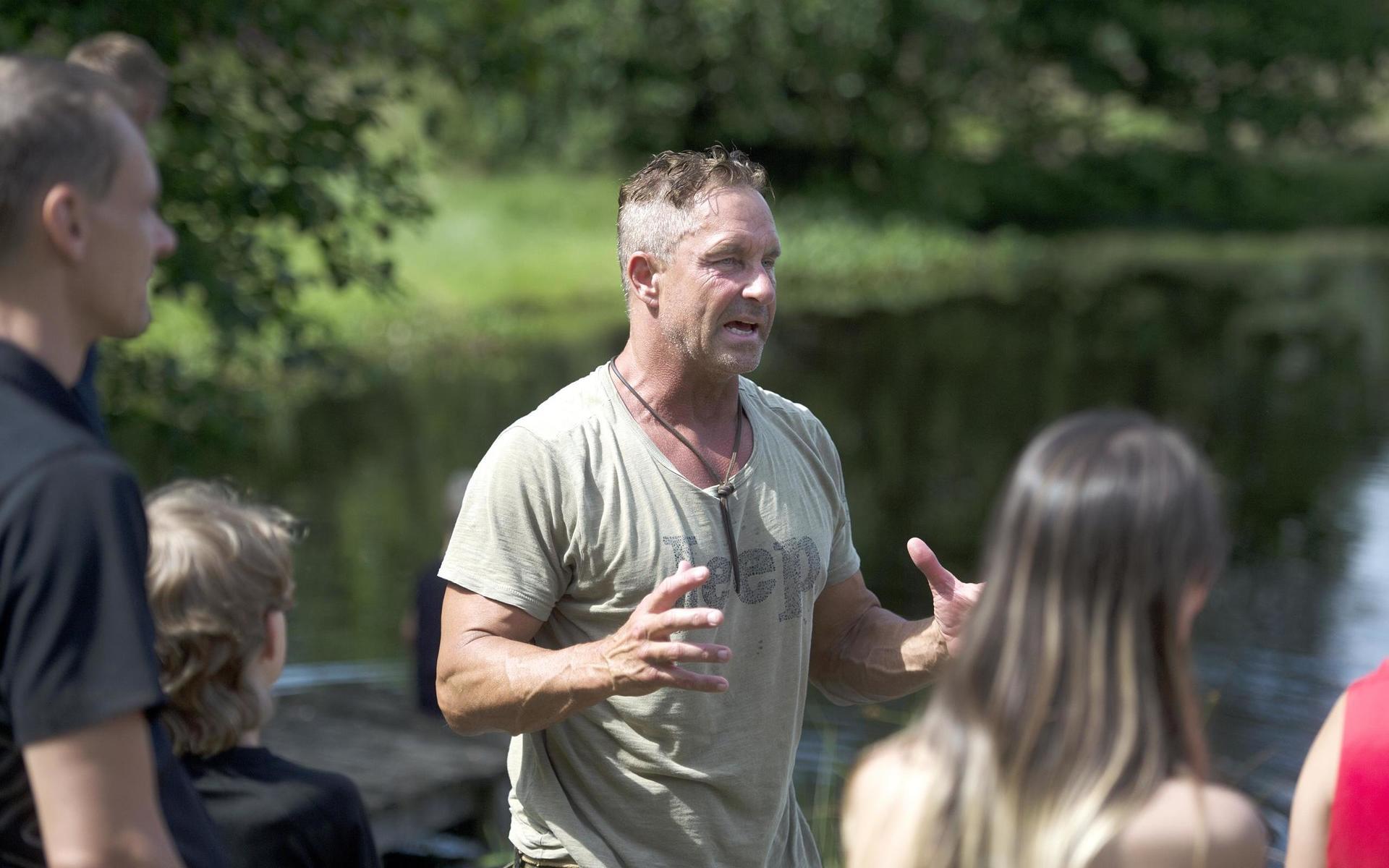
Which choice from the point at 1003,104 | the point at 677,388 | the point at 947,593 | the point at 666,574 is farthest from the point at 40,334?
the point at 1003,104

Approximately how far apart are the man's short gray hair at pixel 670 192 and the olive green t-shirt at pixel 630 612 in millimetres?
324

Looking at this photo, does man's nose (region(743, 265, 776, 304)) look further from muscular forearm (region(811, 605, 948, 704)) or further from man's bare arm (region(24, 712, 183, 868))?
Answer: man's bare arm (region(24, 712, 183, 868))

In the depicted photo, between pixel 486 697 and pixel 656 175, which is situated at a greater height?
pixel 656 175

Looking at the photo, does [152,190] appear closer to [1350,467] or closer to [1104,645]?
[1104,645]

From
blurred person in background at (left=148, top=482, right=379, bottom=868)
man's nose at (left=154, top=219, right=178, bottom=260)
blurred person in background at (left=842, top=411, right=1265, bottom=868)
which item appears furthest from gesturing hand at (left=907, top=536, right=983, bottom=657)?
man's nose at (left=154, top=219, right=178, bottom=260)

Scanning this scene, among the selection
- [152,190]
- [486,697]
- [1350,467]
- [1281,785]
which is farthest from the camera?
[1350,467]

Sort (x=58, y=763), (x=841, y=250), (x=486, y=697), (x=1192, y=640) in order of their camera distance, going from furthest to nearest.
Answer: (x=841, y=250) → (x=1192, y=640) → (x=486, y=697) → (x=58, y=763)

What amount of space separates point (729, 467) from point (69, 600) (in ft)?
4.43

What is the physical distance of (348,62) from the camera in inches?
269

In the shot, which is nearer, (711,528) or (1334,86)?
(711,528)

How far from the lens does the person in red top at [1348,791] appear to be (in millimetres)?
2150

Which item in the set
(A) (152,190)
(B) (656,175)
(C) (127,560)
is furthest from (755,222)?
(C) (127,560)

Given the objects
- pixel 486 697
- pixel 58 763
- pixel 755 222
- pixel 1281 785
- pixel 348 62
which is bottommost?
pixel 1281 785

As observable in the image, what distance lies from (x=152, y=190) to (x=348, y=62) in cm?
524
